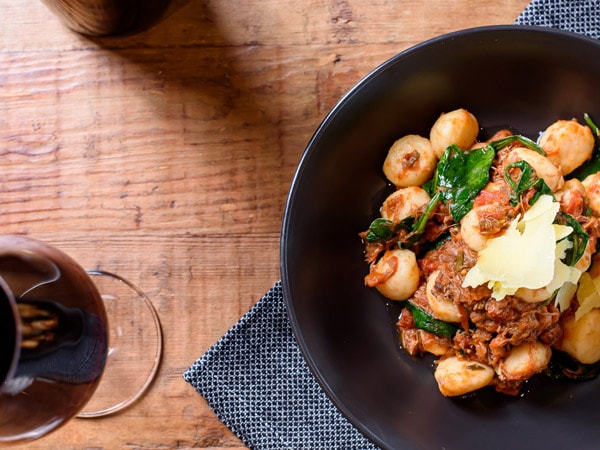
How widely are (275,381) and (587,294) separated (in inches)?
29.7

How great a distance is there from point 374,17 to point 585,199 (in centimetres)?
70

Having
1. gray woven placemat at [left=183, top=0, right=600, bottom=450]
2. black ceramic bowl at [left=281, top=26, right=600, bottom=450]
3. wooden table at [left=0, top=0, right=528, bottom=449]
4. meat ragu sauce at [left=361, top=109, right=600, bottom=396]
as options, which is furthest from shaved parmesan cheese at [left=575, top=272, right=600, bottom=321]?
wooden table at [left=0, top=0, right=528, bottom=449]

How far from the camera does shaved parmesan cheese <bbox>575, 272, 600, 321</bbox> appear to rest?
5.25 ft

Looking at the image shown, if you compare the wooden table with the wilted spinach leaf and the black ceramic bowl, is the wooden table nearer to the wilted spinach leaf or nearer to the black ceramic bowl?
the black ceramic bowl

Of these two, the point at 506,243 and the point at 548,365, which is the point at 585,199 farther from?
the point at 548,365

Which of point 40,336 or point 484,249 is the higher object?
point 484,249

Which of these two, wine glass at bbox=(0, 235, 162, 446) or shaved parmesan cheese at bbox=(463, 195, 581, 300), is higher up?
shaved parmesan cheese at bbox=(463, 195, 581, 300)

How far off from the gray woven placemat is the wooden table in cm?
6

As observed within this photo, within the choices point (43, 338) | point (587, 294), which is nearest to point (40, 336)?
point (43, 338)

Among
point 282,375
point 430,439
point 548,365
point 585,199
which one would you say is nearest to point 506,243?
point 585,199

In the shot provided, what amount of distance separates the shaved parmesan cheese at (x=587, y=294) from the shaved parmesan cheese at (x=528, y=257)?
0.08 meters

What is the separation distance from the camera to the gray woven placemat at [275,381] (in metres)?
1.85

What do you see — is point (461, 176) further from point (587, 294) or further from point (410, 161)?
point (587, 294)

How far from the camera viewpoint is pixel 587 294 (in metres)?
1.61
